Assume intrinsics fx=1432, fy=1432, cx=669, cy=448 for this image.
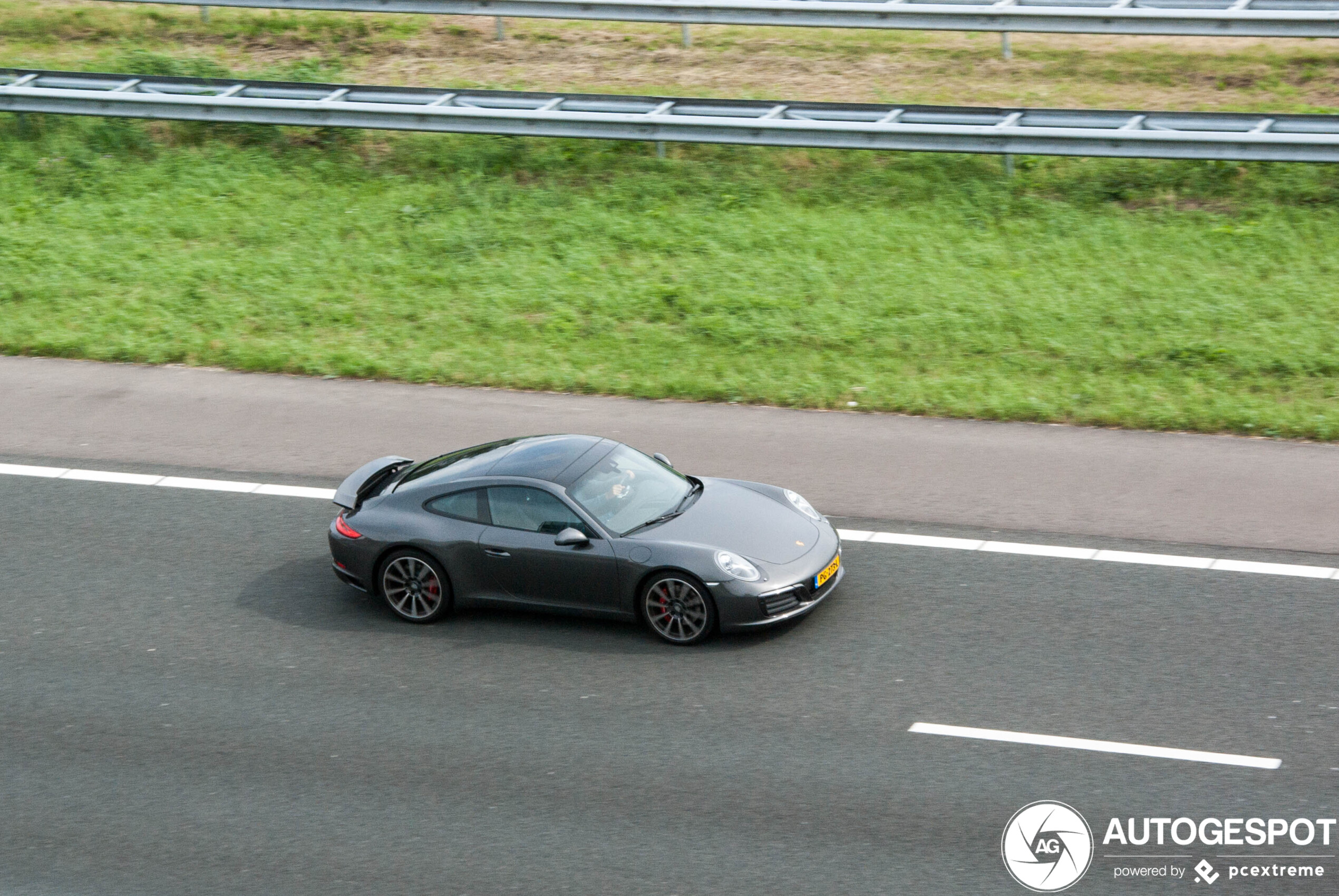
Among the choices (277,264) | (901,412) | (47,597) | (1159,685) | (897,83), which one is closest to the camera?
(1159,685)

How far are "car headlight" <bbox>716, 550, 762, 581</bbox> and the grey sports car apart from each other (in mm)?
10

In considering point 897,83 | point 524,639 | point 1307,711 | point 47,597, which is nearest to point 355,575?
point 524,639

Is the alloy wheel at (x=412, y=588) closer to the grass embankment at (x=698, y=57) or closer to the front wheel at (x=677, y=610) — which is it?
the front wheel at (x=677, y=610)

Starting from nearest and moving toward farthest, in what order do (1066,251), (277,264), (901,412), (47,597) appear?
(47,597)
(901,412)
(1066,251)
(277,264)

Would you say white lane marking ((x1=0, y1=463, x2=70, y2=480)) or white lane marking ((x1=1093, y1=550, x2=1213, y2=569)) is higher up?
white lane marking ((x1=1093, y1=550, x2=1213, y2=569))

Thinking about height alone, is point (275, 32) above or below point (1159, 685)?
above

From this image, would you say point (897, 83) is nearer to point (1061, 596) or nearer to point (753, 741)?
point (1061, 596)

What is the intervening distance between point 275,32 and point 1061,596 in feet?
51.0

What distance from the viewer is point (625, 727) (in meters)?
8.58

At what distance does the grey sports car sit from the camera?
30.9 feet

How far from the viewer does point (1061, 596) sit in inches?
394

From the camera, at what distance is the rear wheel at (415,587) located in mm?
9938

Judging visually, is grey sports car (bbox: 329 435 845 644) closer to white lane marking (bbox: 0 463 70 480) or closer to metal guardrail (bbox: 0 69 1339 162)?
white lane marking (bbox: 0 463 70 480)

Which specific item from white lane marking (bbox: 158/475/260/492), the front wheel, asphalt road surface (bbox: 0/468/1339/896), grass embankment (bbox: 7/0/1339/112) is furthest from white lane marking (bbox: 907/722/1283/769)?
grass embankment (bbox: 7/0/1339/112)
